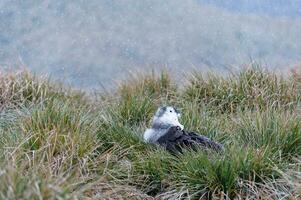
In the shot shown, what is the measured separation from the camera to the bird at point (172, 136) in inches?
186

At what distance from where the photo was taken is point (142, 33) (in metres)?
9.09

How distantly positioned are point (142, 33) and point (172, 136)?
174 inches

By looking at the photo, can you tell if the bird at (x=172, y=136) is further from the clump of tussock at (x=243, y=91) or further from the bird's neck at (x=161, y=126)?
the clump of tussock at (x=243, y=91)

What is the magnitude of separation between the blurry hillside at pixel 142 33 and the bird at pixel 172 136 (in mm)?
3366

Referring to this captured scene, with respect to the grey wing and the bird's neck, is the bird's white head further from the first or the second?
the grey wing

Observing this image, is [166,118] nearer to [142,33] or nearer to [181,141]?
[181,141]

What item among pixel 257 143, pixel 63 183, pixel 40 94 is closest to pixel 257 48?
pixel 40 94

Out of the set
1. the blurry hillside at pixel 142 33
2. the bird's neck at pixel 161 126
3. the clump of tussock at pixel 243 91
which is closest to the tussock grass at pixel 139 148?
the clump of tussock at pixel 243 91

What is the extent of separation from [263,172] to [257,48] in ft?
16.8

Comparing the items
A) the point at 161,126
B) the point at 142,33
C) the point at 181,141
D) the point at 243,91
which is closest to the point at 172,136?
the point at 181,141

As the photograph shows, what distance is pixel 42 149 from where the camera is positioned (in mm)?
4137

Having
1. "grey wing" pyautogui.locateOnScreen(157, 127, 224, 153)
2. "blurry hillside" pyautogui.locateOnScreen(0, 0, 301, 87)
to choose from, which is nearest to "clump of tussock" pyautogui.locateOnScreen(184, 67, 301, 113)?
"grey wing" pyautogui.locateOnScreen(157, 127, 224, 153)

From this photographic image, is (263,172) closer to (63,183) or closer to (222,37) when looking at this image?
(63,183)

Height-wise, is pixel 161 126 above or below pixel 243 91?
above
